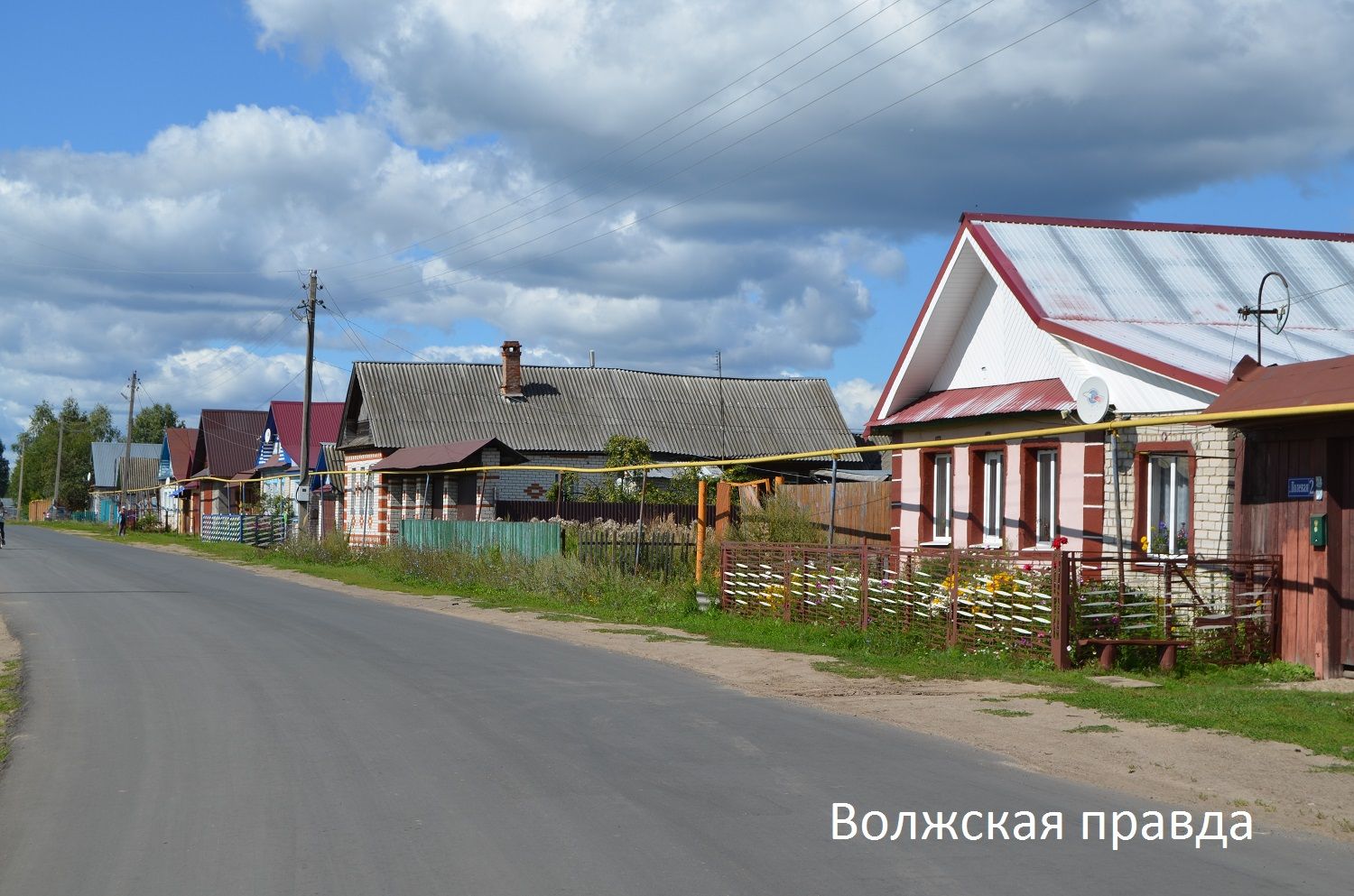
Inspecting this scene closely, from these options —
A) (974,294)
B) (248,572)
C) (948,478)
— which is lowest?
(248,572)

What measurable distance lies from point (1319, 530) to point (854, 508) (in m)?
11.7

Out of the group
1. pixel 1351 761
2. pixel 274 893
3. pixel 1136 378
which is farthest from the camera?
pixel 1136 378

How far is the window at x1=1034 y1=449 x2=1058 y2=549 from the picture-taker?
1819 centimetres

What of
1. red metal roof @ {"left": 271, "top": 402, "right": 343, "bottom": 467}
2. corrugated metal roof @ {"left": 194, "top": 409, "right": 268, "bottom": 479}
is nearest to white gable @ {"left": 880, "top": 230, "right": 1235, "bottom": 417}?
red metal roof @ {"left": 271, "top": 402, "right": 343, "bottom": 467}

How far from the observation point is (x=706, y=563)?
22.7 m

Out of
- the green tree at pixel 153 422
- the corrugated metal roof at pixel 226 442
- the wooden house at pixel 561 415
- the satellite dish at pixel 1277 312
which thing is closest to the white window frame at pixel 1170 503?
the satellite dish at pixel 1277 312

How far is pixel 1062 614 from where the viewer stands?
13867mm

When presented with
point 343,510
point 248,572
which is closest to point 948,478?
point 248,572

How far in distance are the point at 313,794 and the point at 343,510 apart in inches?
1640

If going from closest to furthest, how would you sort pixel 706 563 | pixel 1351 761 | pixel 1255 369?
1. pixel 1351 761
2. pixel 1255 369
3. pixel 706 563

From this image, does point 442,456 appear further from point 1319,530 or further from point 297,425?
point 297,425

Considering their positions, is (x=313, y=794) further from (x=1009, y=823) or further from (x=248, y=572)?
(x=248, y=572)

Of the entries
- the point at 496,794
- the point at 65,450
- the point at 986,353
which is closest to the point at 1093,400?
the point at 986,353

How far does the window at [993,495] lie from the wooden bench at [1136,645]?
540 cm
